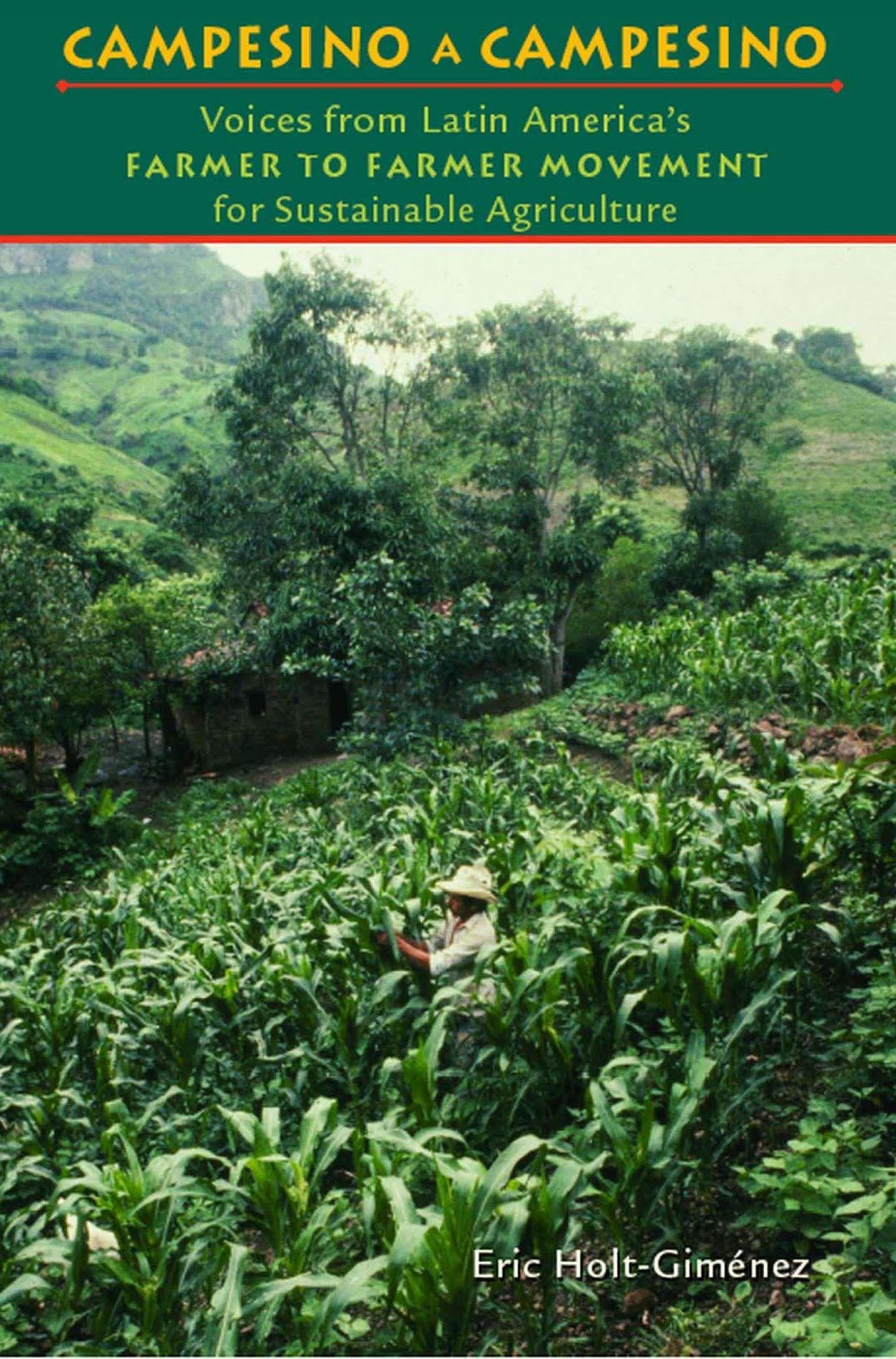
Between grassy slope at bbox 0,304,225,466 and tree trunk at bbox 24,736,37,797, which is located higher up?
grassy slope at bbox 0,304,225,466

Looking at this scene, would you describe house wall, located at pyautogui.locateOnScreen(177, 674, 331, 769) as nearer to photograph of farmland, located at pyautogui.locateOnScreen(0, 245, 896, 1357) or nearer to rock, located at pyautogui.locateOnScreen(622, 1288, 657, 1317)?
photograph of farmland, located at pyautogui.locateOnScreen(0, 245, 896, 1357)

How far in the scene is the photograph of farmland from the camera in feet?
8.11

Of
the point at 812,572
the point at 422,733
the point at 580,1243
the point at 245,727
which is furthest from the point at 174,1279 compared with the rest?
the point at 812,572

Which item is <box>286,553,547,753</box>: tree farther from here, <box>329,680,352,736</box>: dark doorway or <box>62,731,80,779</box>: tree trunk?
<box>62,731,80,779</box>: tree trunk

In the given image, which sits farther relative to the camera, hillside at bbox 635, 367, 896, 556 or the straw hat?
hillside at bbox 635, 367, 896, 556

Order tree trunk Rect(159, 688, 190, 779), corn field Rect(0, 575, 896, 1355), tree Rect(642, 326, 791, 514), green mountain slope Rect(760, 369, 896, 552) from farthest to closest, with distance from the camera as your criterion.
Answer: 1. green mountain slope Rect(760, 369, 896, 552)
2. tree Rect(642, 326, 791, 514)
3. tree trunk Rect(159, 688, 190, 779)
4. corn field Rect(0, 575, 896, 1355)

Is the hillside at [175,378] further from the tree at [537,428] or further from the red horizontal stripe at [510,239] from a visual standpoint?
the red horizontal stripe at [510,239]

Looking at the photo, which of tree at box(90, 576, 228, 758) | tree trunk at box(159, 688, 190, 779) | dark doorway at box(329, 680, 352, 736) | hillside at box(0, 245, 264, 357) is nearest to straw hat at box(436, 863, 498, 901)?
tree at box(90, 576, 228, 758)

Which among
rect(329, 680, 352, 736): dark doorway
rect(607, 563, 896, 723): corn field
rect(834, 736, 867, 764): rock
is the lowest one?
rect(329, 680, 352, 736): dark doorway

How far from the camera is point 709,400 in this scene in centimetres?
2097

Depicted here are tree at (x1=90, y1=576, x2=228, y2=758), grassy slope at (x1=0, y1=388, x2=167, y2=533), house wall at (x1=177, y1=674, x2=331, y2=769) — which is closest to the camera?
tree at (x1=90, y1=576, x2=228, y2=758)

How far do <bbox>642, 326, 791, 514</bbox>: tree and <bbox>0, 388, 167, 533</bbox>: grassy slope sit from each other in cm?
2586

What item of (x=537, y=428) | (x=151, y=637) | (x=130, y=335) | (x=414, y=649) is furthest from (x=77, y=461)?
(x=130, y=335)

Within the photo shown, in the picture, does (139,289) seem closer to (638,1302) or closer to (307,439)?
(307,439)
